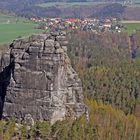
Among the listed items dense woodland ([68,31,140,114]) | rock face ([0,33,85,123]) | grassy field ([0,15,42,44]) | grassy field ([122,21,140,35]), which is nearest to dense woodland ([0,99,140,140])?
rock face ([0,33,85,123])

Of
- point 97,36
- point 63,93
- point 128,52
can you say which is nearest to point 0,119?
point 63,93

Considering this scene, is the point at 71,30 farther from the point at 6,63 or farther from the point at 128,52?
the point at 6,63

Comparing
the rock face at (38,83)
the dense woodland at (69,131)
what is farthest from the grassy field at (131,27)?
the rock face at (38,83)

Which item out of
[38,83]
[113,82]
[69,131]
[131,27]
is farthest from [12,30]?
[69,131]

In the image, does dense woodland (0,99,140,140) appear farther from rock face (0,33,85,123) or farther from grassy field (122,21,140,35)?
grassy field (122,21,140,35)

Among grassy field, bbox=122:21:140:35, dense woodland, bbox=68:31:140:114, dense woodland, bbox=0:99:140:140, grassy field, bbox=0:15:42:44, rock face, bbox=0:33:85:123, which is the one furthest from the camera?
grassy field, bbox=122:21:140:35

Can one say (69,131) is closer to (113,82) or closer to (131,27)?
(113,82)

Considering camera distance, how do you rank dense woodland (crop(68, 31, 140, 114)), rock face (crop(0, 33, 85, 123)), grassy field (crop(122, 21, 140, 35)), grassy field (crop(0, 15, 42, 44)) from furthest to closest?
grassy field (crop(122, 21, 140, 35)) < grassy field (crop(0, 15, 42, 44)) < dense woodland (crop(68, 31, 140, 114)) < rock face (crop(0, 33, 85, 123))

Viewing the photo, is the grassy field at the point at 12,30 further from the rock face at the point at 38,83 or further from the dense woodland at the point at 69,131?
the rock face at the point at 38,83

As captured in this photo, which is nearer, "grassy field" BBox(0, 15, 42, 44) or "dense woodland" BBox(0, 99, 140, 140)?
"dense woodland" BBox(0, 99, 140, 140)

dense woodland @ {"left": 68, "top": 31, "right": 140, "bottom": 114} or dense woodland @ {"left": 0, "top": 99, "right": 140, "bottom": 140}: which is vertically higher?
dense woodland @ {"left": 0, "top": 99, "right": 140, "bottom": 140}
